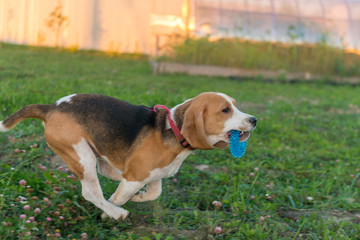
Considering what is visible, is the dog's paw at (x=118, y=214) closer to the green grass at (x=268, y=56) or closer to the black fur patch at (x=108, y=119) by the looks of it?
the black fur patch at (x=108, y=119)

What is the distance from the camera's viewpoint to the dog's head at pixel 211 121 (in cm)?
338

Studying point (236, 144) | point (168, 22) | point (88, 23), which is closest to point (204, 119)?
point (236, 144)

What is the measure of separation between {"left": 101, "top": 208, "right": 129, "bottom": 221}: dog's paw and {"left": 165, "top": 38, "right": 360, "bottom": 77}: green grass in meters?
8.80

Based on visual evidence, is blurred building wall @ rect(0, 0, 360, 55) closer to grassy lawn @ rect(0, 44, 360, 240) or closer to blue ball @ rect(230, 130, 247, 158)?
grassy lawn @ rect(0, 44, 360, 240)

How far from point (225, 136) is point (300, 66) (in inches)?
405

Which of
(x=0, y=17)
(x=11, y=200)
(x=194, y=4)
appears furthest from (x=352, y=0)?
(x=11, y=200)

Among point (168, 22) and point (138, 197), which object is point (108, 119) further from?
point (168, 22)

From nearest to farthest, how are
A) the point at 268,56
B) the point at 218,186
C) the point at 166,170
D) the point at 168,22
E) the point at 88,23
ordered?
the point at 166,170 < the point at 218,186 < the point at 268,56 < the point at 168,22 < the point at 88,23

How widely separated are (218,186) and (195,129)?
1382 millimetres

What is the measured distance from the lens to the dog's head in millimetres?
3379

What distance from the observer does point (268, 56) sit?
12.8 m

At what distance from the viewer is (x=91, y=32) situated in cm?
1611

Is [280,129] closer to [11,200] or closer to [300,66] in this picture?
[11,200]

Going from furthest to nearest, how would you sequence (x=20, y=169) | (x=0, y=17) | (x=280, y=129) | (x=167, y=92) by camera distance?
1. (x=0, y=17)
2. (x=167, y=92)
3. (x=280, y=129)
4. (x=20, y=169)
